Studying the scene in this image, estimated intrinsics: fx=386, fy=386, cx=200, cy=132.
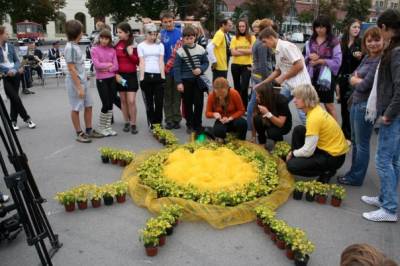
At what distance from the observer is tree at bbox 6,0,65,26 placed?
38.5 meters

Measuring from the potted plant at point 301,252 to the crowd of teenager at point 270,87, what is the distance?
116cm

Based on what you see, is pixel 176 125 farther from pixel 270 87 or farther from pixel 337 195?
pixel 337 195

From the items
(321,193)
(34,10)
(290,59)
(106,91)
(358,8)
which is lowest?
(321,193)

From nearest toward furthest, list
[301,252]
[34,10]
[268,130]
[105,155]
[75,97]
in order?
[301,252] < [105,155] < [268,130] < [75,97] < [34,10]

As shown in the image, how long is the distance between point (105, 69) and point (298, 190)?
3.79 metres

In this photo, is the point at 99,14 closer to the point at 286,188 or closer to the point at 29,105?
the point at 29,105

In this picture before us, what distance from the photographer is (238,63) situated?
7.59m

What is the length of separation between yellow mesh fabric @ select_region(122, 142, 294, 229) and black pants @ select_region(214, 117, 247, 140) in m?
1.44

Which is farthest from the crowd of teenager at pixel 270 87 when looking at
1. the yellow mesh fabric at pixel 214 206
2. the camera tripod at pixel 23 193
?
the camera tripod at pixel 23 193

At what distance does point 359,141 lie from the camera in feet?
14.6

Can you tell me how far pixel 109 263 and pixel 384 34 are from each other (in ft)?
10.6

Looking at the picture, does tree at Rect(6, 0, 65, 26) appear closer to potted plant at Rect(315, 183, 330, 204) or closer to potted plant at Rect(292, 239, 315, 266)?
potted plant at Rect(315, 183, 330, 204)

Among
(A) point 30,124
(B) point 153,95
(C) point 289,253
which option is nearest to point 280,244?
(C) point 289,253

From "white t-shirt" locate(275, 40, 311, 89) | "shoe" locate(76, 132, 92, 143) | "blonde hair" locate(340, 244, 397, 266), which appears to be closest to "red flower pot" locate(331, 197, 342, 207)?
"white t-shirt" locate(275, 40, 311, 89)
